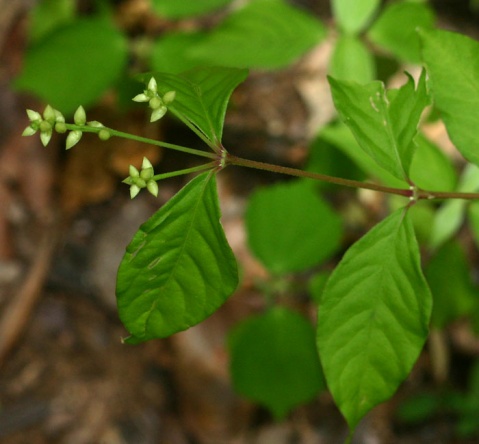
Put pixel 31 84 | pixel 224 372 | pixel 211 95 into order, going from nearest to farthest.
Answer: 1. pixel 211 95
2. pixel 31 84
3. pixel 224 372

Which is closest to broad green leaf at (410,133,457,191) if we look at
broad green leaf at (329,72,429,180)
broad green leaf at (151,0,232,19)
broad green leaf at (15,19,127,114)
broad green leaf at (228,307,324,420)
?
broad green leaf at (329,72,429,180)

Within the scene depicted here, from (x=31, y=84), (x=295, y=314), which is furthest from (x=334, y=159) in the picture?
(x=31, y=84)

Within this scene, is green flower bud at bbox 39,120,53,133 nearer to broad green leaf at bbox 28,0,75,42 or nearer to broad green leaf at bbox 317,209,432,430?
broad green leaf at bbox 317,209,432,430

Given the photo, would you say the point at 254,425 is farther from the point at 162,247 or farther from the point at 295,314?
the point at 162,247

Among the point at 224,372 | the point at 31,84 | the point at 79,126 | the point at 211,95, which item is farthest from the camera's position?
the point at 224,372

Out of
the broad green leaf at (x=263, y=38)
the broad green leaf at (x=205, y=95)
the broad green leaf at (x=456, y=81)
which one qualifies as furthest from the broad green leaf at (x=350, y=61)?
the broad green leaf at (x=205, y=95)

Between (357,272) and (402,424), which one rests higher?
(357,272)

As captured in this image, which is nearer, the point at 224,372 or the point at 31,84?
the point at 31,84

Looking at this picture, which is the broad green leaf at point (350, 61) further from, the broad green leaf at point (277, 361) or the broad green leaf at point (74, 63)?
the broad green leaf at point (74, 63)
